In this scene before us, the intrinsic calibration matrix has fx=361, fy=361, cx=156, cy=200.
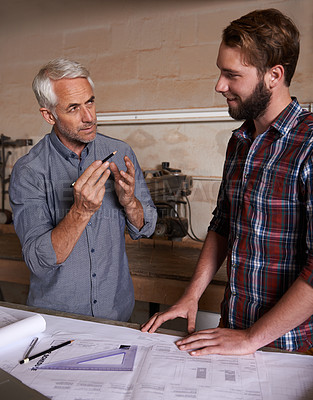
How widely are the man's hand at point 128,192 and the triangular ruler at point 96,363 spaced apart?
2.07ft

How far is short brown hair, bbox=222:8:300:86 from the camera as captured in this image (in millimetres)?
1071

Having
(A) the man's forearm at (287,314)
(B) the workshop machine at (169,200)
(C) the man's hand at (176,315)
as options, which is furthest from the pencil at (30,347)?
(B) the workshop machine at (169,200)

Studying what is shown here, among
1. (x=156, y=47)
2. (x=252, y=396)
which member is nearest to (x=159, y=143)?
(x=156, y=47)

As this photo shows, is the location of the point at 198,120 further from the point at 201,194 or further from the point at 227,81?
the point at 227,81

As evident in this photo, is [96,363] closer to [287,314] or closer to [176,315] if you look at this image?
[176,315]

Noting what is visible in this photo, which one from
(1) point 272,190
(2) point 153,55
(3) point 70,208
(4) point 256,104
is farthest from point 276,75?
(2) point 153,55

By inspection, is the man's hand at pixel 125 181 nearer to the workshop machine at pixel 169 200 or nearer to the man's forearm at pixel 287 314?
the man's forearm at pixel 287 314

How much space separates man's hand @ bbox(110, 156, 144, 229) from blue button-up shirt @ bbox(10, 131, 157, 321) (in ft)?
0.19

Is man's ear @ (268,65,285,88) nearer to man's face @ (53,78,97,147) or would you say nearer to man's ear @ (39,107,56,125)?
man's face @ (53,78,97,147)

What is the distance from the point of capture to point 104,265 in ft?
5.09

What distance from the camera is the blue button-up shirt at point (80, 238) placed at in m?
1.46

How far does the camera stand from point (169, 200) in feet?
8.82

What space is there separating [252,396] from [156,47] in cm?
277

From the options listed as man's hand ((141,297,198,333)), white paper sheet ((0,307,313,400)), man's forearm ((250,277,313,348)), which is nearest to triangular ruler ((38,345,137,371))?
white paper sheet ((0,307,313,400))
